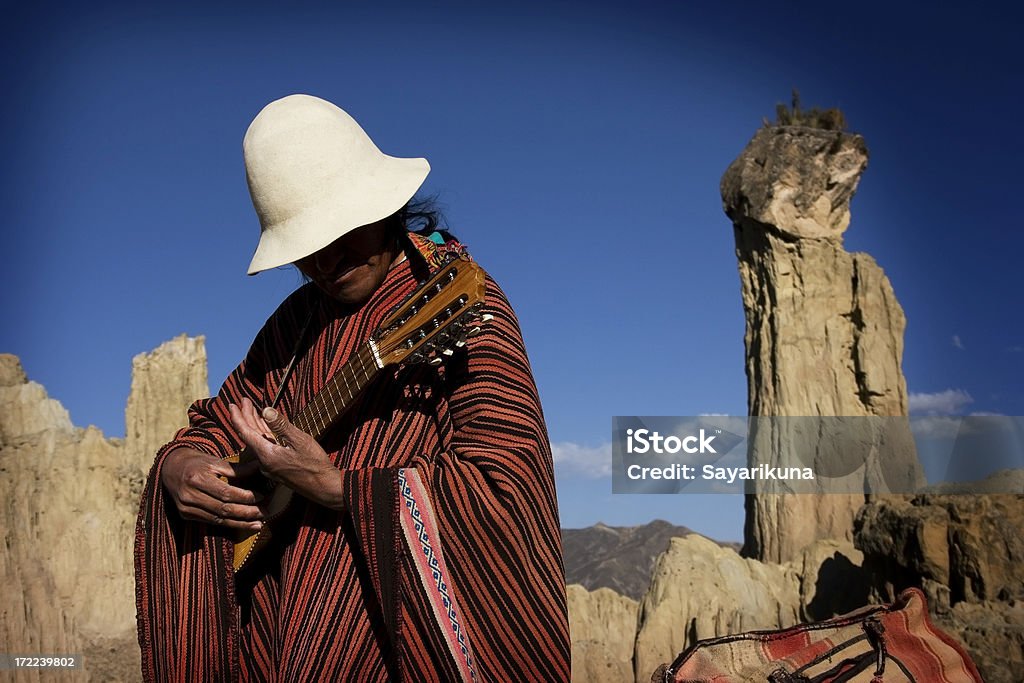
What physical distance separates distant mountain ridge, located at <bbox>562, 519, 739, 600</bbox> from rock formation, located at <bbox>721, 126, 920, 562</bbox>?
6.98 ft

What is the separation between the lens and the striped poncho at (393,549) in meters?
2.21

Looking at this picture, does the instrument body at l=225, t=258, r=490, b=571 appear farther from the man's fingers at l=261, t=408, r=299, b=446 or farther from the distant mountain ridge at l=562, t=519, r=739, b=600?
the distant mountain ridge at l=562, t=519, r=739, b=600

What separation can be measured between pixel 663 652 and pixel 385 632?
13.0 meters

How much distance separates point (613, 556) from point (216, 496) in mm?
19139

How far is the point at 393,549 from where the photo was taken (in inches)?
86.6

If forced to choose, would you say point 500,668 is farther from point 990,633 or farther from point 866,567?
point 866,567

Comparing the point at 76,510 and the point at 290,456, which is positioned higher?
the point at 76,510

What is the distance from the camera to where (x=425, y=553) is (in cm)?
220

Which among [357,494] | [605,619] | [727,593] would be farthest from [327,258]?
[605,619]

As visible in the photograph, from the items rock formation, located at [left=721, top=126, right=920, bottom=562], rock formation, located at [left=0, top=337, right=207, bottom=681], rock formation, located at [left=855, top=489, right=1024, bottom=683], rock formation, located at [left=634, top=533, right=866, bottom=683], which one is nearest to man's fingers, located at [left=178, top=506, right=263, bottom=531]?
rock formation, located at [left=855, top=489, right=1024, bottom=683]

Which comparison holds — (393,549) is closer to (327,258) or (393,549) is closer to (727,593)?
(327,258)

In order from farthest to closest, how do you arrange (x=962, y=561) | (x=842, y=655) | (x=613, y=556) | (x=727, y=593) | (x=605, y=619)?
1. (x=613, y=556)
2. (x=605, y=619)
3. (x=727, y=593)
4. (x=962, y=561)
5. (x=842, y=655)

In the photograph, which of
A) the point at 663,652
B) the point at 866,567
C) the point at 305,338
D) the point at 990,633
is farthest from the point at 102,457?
the point at 305,338

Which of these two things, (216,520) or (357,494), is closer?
(357,494)
